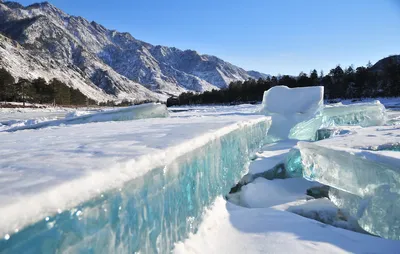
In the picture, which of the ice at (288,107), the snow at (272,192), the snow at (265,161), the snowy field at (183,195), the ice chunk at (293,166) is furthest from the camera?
the ice at (288,107)

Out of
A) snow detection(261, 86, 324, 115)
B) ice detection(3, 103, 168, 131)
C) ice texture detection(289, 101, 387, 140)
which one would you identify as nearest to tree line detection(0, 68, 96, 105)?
ice detection(3, 103, 168, 131)

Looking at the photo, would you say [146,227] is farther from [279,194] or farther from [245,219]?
[279,194]

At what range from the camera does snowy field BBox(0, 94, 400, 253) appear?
121 centimetres

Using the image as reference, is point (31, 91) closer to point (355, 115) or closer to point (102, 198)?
point (355, 115)

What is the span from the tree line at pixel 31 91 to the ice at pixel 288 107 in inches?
1908

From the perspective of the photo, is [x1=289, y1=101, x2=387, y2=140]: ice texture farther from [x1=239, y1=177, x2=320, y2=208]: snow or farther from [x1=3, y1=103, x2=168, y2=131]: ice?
[x1=239, y1=177, x2=320, y2=208]: snow

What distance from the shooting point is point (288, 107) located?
38.7 ft

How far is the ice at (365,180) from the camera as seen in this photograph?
9.87 feet

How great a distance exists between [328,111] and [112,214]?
40.7 feet

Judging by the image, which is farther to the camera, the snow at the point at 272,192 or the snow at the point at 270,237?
the snow at the point at 272,192

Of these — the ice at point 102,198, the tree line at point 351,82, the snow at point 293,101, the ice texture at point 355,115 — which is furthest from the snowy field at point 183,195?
the tree line at point 351,82

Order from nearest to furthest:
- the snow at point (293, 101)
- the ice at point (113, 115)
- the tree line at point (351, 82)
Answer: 1. the ice at point (113, 115)
2. the snow at point (293, 101)
3. the tree line at point (351, 82)

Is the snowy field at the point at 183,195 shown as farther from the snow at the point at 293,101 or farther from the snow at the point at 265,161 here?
the snow at the point at 293,101

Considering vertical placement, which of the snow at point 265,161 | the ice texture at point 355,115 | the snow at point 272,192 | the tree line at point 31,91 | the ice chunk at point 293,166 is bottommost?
the snow at point 272,192
